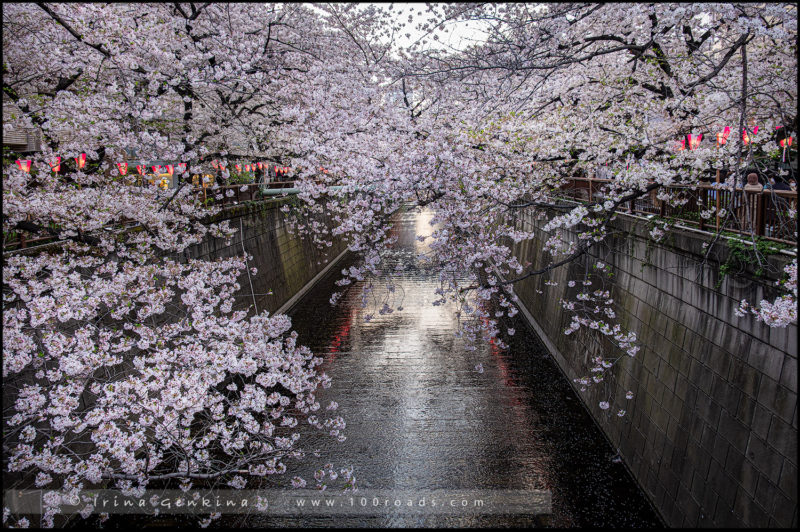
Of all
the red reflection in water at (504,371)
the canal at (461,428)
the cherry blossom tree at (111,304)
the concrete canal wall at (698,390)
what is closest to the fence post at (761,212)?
the concrete canal wall at (698,390)

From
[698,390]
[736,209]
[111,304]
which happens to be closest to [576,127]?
[736,209]

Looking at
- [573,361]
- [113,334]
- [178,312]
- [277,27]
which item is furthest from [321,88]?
[573,361]

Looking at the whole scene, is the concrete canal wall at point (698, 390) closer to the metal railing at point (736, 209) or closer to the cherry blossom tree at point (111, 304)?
the metal railing at point (736, 209)

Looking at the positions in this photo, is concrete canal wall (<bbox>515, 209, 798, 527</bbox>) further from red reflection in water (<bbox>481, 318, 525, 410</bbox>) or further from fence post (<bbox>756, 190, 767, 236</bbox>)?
red reflection in water (<bbox>481, 318, 525, 410</bbox>)

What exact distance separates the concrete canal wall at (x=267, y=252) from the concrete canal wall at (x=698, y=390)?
8699mm

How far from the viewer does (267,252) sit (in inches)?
742

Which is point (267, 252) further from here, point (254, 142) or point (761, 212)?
point (761, 212)

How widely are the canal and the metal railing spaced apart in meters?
4.68

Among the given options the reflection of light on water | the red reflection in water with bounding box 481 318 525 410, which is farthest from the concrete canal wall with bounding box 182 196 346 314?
the reflection of light on water

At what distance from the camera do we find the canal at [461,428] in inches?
325

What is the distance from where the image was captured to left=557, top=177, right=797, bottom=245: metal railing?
5.68 metres

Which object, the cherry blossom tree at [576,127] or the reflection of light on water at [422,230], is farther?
the reflection of light on water at [422,230]

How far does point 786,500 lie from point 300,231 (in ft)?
68.2

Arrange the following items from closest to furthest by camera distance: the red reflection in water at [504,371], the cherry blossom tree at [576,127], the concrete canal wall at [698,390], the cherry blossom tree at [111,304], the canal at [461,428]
A: the concrete canal wall at [698,390]
the cherry blossom tree at [111,304]
the cherry blossom tree at [576,127]
the canal at [461,428]
the red reflection in water at [504,371]
